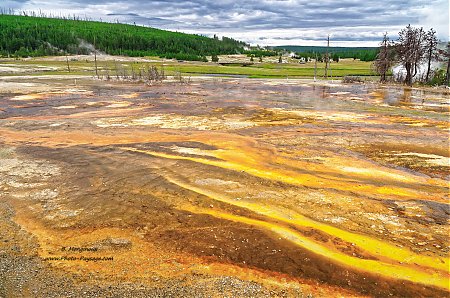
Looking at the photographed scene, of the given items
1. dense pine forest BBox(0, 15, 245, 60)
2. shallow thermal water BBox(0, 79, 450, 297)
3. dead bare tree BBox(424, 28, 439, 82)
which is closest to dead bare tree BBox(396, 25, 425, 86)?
dead bare tree BBox(424, 28, 439, 82)

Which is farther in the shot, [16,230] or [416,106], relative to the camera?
[416,106]

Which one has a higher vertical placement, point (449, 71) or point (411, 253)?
point (449, 71)

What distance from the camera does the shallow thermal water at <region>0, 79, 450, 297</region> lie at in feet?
19.7

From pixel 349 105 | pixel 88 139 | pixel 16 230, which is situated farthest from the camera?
pixel 349 105

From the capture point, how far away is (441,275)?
237 inches

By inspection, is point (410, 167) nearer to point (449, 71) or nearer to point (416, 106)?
point (416, 106)

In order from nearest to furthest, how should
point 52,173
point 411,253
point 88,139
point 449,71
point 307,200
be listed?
point 411,253
point 307,200
point 52,173
point 88,139
point 449,71

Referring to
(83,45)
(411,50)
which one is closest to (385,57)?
(411,50)

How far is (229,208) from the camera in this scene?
27.4ft

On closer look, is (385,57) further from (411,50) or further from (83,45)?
(83,45)

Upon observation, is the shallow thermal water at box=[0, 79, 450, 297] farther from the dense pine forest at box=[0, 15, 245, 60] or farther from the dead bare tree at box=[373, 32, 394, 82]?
the dense pine forest at box=[0, 15, 245, 60]

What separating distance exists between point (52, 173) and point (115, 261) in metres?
5.29

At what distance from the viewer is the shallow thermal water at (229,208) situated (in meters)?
5.99

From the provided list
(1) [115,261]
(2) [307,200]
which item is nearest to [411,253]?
(2) [307,200]
